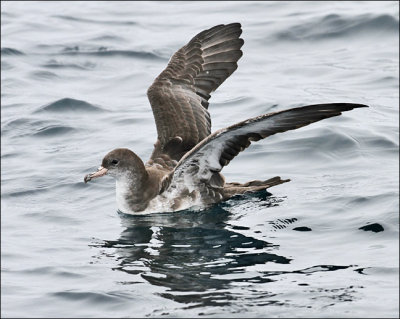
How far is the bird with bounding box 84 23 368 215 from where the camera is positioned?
10.6 metres

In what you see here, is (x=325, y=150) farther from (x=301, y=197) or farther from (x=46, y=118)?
(x=46, y=118)

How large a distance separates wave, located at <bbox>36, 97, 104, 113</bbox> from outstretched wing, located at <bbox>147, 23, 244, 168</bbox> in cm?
348

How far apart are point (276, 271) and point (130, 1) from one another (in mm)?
14691

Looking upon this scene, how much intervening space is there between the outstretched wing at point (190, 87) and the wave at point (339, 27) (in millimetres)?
6762

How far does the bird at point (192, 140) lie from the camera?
1058 cm

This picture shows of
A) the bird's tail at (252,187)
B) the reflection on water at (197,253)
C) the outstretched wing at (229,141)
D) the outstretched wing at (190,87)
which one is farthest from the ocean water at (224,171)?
the outstretched wing at (190,87)

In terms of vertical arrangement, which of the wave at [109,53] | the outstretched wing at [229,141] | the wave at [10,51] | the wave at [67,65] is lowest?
the outstretched wing at [229,141]

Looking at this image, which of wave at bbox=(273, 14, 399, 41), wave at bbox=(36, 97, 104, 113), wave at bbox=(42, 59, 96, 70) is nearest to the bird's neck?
wave at bbox=(36, 97, 104, 113)

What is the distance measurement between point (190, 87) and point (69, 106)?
394cm

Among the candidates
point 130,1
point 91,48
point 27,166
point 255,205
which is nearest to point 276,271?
point 255,205

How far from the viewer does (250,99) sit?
16.7m

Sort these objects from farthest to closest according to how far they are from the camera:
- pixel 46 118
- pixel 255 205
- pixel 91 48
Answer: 1. pixel 91 48
2. pixel 46 118
3. pixel 255 205

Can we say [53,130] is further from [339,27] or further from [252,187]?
[339,27]

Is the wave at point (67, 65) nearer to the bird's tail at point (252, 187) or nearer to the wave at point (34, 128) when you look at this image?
the wave at point (34, 128)
